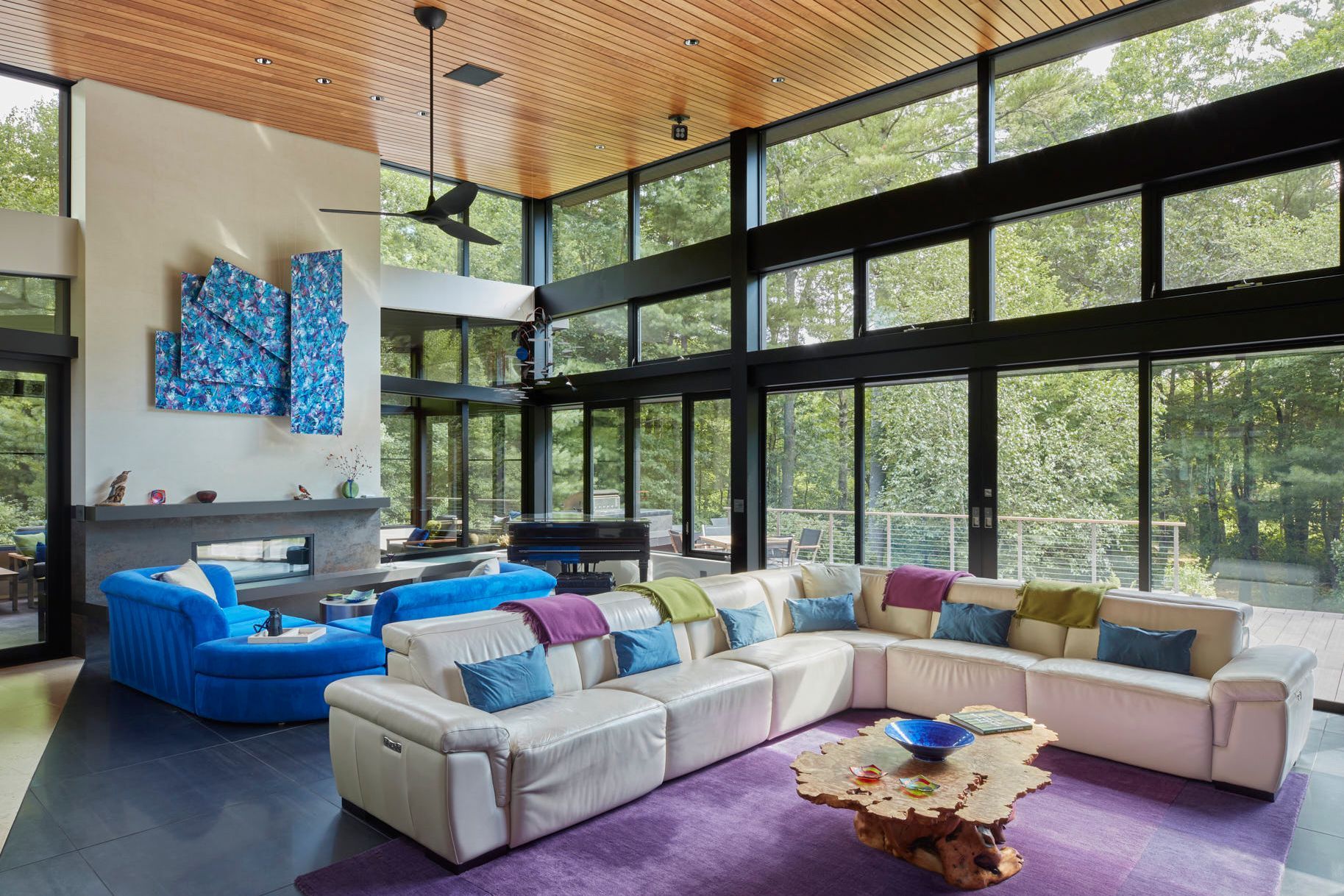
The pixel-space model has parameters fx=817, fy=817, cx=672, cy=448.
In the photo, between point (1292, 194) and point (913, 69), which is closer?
point (1292, 194)

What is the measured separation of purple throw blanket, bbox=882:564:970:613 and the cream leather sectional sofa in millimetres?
83

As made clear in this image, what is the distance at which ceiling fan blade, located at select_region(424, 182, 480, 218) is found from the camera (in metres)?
5.09

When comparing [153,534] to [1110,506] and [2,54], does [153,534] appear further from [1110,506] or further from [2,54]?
[1110,506]

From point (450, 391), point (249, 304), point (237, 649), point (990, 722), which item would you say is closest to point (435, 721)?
point (237, 649)

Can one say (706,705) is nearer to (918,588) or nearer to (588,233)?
(918,588)

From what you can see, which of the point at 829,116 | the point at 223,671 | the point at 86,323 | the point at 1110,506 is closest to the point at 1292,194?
the point at 1110,506

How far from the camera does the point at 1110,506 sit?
19.2ft

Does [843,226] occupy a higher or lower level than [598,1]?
lower

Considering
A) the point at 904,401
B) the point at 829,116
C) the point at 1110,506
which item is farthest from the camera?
the point at 829,116

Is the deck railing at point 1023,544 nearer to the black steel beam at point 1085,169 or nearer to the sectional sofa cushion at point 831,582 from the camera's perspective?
the sectional sofa cushion at point 831,582

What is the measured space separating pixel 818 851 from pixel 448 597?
3080mm

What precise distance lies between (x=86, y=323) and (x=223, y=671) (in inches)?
134

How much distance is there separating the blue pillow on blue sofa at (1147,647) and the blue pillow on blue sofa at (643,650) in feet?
8.30

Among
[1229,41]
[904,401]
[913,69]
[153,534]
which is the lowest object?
[153,534]
